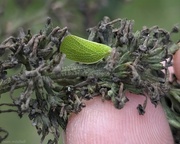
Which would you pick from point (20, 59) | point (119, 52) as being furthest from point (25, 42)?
point (119, 52)

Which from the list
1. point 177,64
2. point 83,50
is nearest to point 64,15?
point 177,64

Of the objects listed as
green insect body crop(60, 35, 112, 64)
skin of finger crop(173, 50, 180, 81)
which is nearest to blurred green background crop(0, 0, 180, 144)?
skin of finger crop(173, 50, 180, 81)

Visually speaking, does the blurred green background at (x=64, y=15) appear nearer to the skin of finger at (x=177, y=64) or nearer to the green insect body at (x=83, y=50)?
the skin of finger at (x=177, y=64)

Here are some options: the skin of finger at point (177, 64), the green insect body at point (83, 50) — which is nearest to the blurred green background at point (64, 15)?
the skin of finger at point (177, 64)

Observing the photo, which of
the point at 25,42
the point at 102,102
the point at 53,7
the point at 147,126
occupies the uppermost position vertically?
the point at 53,7

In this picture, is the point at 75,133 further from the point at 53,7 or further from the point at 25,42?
the point at 53,7

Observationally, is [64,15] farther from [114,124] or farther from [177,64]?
[114,124]
